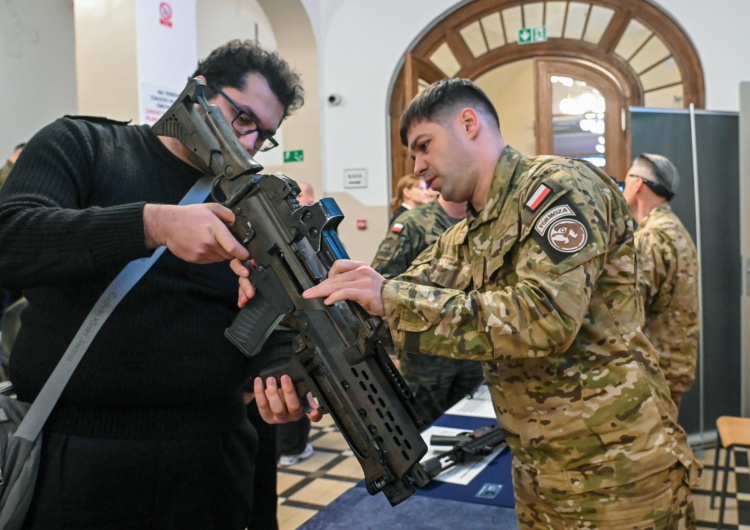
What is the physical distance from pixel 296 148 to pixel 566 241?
18.8 feet

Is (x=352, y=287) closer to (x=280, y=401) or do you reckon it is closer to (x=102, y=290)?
(x=280, y=401)

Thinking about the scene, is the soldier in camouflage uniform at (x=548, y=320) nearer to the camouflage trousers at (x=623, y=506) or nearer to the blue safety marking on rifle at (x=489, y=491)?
the camouflage trousers at (x=623, y=506)

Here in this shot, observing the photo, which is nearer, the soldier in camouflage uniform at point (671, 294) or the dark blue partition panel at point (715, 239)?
the soldier in camouflage uniform at point (671, 294)

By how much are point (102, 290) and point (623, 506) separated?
101cm

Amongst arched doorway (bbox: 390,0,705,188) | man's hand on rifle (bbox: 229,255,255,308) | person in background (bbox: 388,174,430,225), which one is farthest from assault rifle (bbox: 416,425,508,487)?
arched doorway (bbox: 390,0,705,188)

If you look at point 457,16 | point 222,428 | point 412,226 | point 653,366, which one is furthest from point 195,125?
point 457,16

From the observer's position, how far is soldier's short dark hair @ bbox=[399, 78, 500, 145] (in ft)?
4.59

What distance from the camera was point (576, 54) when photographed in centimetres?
588

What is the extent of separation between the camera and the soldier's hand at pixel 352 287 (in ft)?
3.67

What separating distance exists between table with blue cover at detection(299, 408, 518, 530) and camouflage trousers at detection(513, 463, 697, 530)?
0.22 meters

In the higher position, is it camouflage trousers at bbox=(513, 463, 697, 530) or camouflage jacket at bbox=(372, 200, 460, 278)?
camouflage jacket at bbox=(372, 200, 460, 278)

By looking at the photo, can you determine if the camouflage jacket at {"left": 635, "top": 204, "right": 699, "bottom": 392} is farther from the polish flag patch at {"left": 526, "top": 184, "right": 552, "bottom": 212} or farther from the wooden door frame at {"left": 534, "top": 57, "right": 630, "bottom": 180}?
the wooden door frame at {"left": 534, "top": 57, "right": 630, "bottom": 180}

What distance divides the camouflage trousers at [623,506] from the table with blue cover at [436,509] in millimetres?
223

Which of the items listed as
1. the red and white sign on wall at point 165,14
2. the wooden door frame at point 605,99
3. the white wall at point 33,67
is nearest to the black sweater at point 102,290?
the red and white sign on wall at point 165,14
